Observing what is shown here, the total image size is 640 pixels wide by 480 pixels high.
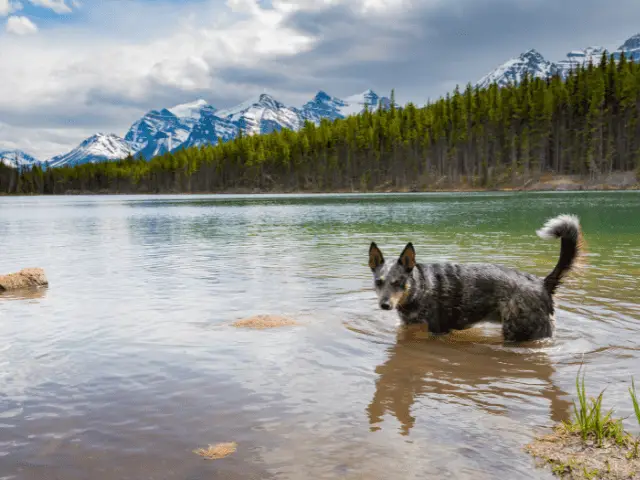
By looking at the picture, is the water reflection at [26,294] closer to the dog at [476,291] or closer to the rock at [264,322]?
the rock at [264,322]

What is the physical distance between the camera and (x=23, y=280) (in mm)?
14789

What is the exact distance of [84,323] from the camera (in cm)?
1056

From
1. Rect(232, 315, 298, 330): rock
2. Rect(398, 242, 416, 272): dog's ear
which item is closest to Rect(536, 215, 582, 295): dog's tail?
Rect(398, 242, 416, 272): dog's ear

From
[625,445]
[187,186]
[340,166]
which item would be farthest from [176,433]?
[187,186]

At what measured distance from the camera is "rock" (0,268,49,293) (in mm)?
14570

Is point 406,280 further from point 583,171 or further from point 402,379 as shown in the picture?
point 583,171

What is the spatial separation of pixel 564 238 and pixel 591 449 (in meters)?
3.90

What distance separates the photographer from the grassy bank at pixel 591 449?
4.31 meters

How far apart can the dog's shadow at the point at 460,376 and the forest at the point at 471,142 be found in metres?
124

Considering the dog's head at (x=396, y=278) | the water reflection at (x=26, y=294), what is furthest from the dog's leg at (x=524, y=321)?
the water reflection at (x=26, y=294)

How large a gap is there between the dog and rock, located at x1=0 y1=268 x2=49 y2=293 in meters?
10.8

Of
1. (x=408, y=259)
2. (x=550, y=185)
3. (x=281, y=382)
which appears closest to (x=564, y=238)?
(x=408, y=259)

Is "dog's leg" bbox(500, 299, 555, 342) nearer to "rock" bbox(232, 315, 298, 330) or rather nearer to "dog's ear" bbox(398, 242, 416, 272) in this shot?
"dog's ear" bbox(398, 242, 416, 272)

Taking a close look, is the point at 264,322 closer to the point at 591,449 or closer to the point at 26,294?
the point at 591,449
